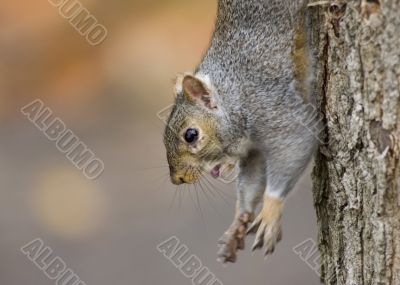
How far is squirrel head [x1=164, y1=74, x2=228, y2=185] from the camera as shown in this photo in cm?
224

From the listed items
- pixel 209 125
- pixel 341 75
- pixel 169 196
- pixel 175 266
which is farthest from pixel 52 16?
pixel 341 75

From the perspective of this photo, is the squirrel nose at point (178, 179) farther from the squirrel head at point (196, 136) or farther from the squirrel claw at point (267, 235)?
the squirrel claw at point (267, 235)

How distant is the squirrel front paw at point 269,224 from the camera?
2.19 metres

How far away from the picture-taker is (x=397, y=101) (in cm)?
173

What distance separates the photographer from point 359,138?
1.88m

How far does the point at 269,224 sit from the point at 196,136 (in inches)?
12.6

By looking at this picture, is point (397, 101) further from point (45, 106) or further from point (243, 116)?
point (45, 106)

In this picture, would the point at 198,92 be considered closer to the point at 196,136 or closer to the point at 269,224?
the point at 196,136

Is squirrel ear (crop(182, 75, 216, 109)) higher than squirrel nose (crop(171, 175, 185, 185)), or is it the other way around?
squirrel ear (crop(182, 75, 216, 109))

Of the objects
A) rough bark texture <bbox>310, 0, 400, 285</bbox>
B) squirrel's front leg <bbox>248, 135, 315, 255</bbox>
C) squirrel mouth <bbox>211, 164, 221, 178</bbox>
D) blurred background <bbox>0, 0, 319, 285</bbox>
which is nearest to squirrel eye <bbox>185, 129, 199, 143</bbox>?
squirrel mouth <bbox>211, 164, 221, 178</bbox>

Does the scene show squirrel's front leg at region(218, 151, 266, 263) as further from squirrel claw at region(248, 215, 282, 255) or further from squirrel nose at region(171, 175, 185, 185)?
squirrel nose at region(171, 175, 185, 185)

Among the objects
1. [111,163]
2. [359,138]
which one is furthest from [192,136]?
[111,163]

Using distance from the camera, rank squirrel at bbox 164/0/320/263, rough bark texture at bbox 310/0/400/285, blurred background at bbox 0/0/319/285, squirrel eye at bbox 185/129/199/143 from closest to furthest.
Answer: rough bark texture at bbox 310/0/400/285, squirrel at bbox 164/0/320/263, squirrel eye at bbox 185/129/199/143, blurred background at bbox 0/0/319/285

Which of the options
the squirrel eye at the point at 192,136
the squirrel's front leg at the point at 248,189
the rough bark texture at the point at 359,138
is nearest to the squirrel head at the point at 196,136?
the squirrel eye at the point at 192,136
